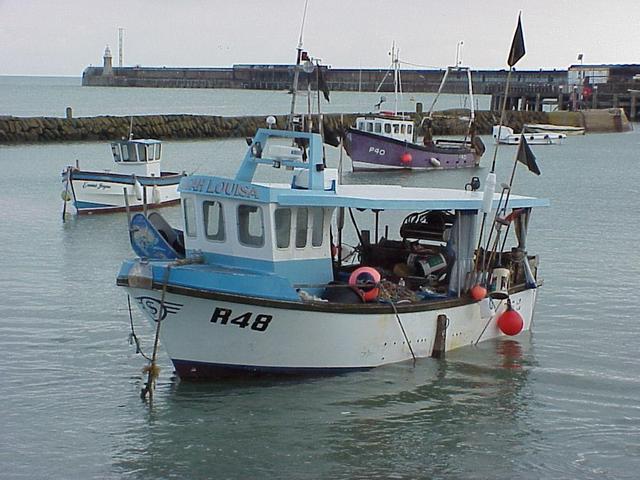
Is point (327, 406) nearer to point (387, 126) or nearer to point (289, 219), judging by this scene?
Result: point (289, 219)

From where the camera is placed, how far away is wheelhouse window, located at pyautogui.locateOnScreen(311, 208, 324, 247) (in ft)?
40.2

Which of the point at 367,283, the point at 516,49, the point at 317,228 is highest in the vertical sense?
the point at 516,49

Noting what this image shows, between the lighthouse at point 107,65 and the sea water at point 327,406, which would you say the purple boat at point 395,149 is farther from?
the lighthouse at point 107,65

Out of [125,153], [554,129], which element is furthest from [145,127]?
[125,153]

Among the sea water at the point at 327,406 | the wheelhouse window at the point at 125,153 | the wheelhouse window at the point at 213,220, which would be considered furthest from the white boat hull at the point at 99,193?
the wheelhouse window at the point at 213,220

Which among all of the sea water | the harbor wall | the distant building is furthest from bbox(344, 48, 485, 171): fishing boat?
the distant building

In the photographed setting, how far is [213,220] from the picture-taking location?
483 inches

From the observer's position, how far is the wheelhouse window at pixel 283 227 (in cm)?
1191

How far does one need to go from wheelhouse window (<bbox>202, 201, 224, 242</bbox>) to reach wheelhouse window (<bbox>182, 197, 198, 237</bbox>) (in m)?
0.16

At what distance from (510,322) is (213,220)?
4049 millimetres

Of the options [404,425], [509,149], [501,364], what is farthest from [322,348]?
[509,149]

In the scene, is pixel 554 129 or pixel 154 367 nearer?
pixel 154 367

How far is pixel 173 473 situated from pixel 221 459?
1.60 feet

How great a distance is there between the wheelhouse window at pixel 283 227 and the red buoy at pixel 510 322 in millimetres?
3369
